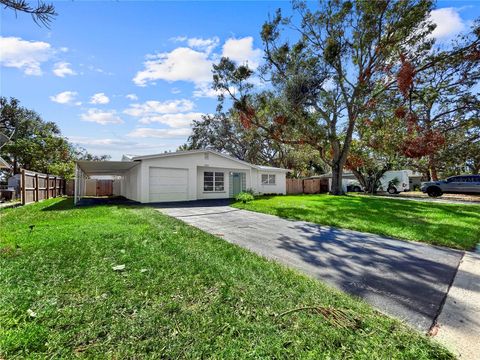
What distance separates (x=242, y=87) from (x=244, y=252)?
14.9 metres

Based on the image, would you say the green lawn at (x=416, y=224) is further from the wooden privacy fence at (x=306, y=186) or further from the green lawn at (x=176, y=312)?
the wooden privacy fence at (x=306, y=186)

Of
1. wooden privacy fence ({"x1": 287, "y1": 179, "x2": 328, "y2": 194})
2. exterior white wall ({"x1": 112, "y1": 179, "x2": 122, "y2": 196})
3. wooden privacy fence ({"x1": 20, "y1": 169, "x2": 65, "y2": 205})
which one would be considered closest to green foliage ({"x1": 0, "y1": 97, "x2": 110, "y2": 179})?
exterior white wall ({"x1": 112, "y1": 179, "x2": 122, "y2": 196})

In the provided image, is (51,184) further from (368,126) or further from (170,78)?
(368,126)

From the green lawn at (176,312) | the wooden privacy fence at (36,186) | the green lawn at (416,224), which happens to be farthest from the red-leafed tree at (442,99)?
the wooden privacy fence at (36,186)

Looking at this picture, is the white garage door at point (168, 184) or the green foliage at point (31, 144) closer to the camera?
the white garage door at point (168, 184)

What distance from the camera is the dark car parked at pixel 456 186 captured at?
17172mm

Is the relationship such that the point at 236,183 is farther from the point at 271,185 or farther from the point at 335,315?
the point at 335,315

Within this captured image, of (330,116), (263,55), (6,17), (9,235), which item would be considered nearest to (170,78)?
(263,55)

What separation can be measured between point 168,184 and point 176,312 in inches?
506

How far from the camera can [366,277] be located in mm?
3502

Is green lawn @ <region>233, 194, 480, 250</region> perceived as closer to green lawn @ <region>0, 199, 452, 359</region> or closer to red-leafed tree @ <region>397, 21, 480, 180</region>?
green lawn @ <region>0, 199, 452, 359</region>

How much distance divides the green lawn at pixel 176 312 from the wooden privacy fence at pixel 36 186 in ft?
33.5

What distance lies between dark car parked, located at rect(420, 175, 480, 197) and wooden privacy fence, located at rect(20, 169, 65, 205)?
25.9 m

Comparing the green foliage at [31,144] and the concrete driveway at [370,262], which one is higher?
the green foliage at [31,144]
